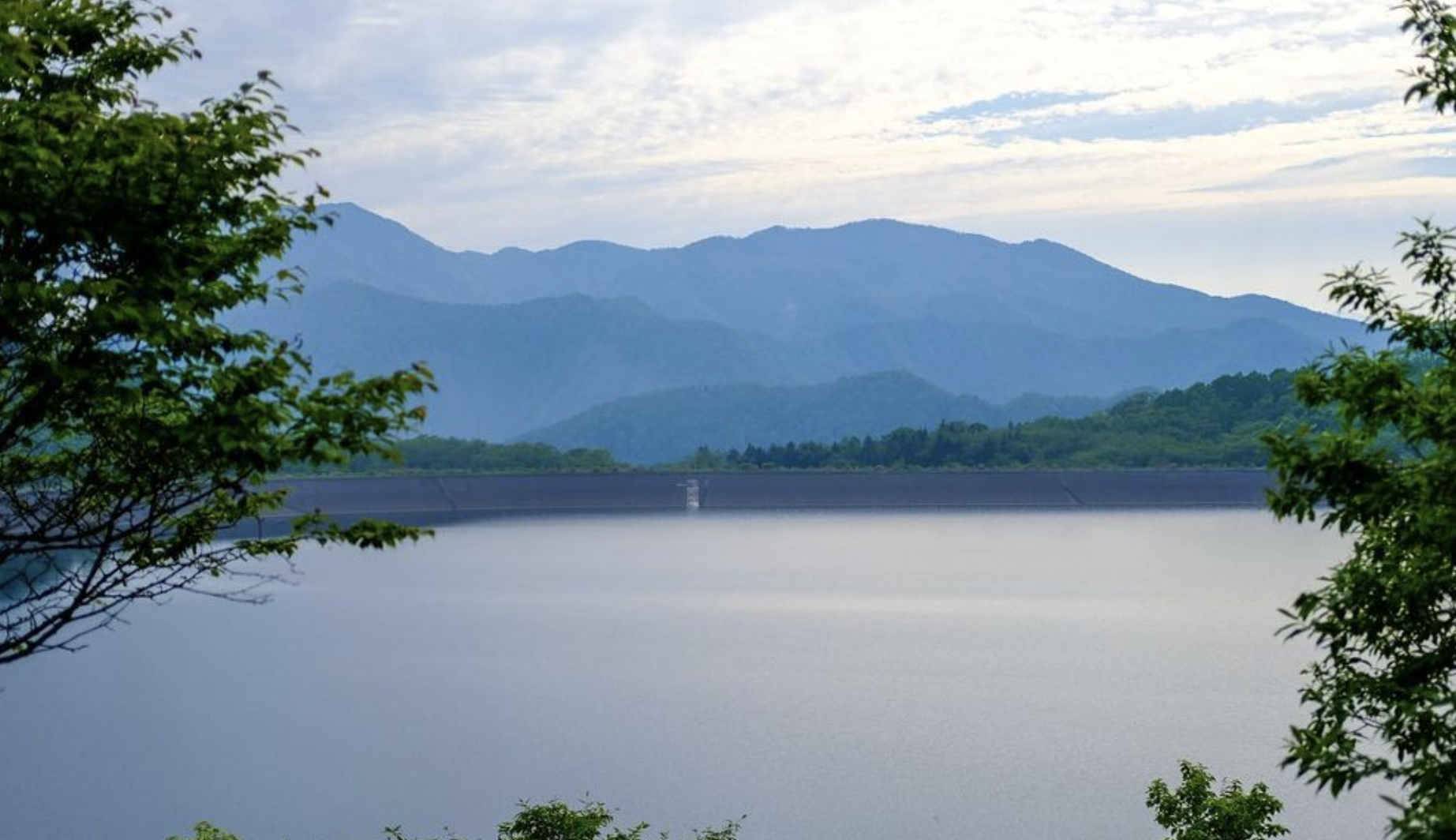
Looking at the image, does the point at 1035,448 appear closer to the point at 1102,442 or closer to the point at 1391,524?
the point at 1102,442

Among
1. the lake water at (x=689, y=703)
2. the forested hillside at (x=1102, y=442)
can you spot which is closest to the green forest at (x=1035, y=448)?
the forested hillside at (x=1102, y=442)

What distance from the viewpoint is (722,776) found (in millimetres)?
28891

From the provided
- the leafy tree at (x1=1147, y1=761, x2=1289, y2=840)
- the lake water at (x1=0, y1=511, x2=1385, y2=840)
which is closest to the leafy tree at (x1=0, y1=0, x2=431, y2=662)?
the leafy tree at (x1=1147, y1=761, x2=1289, y2=840)

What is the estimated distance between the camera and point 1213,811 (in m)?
14.0

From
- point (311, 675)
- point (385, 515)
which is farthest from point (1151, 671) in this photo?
point (385, 515)

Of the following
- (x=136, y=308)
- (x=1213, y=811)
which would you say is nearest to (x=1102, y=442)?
(x=1213, y=811)

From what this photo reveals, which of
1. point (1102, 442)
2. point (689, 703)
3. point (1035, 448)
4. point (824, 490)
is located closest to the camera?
point (689, 703)

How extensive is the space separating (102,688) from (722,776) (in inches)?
845

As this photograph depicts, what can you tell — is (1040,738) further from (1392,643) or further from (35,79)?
(35,79)

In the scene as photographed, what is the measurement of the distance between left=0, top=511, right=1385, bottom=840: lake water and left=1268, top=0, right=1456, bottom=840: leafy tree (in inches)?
627

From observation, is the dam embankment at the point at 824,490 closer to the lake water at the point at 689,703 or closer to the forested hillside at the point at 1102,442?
the forested hillside at the point at 1102,442

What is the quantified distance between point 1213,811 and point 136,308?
1062cm

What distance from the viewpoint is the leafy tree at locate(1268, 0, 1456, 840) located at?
26.4 feet

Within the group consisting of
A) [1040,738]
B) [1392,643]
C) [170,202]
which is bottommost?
[1040,738]
